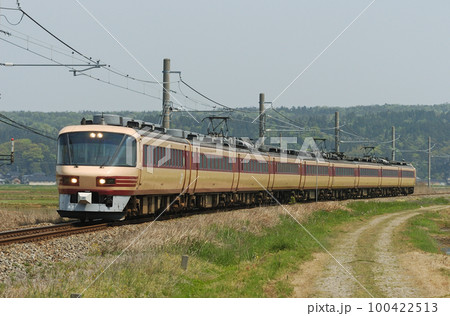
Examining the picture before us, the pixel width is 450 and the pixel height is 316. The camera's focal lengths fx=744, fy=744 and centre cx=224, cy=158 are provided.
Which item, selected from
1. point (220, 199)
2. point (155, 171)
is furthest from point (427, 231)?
point (155, 171)

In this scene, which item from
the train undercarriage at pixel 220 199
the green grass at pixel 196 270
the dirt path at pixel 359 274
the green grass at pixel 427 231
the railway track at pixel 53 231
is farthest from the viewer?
the green grass at pixel 427 231

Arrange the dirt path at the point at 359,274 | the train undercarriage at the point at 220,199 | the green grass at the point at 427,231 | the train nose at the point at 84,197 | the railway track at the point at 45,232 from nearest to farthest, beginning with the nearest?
the dirt path at the point at 359,274 < the railway track at the point at 45,232 < the train nose at the point at 84,197 < the train undercarriage at the point at 220,199 < the green grass at the point at 427,231

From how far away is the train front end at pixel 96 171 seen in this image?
24.1 meters

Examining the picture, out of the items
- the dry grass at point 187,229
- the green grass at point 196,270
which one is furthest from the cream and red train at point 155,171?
the green grass at point 196,270

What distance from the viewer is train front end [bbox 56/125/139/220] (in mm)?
24062

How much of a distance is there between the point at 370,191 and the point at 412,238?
144 feet

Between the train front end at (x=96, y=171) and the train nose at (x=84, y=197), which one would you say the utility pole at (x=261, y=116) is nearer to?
the train front end at (x=96, y=171)

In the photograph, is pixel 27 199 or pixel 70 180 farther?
pixel 27 199

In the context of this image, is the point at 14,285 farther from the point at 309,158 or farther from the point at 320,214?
the point at 309,158

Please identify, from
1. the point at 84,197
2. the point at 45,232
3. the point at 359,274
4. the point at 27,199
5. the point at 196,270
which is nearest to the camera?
the point at 196,270

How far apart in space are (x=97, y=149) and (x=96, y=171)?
0.77m

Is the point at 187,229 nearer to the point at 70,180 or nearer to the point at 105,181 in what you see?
the point at 105,181

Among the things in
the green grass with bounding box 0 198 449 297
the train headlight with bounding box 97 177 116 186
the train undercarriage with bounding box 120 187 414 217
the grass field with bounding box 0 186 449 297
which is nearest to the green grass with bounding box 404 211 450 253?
the grass field with bounding box 0 186 449 297

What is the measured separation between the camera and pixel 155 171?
88.7ft
